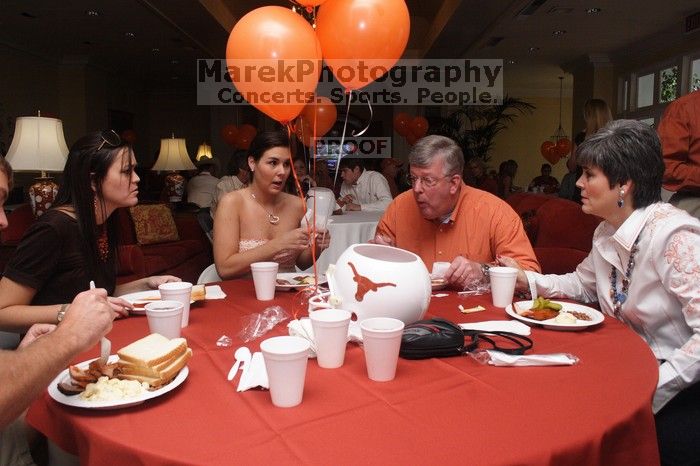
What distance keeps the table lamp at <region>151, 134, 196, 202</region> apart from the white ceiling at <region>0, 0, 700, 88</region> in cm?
157

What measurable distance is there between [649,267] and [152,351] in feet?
4.37

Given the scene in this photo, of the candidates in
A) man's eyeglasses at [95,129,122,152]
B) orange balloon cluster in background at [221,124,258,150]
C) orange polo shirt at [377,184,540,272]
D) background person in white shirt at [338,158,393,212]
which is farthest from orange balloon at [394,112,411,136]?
man's eyeglasses at [95,129,122,152]

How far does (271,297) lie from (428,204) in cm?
83

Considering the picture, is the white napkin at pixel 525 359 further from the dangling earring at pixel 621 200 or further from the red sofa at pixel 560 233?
the red sofa at pixel 560 233

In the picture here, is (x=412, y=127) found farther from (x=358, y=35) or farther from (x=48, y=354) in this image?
Answer: (x=48, y=354)

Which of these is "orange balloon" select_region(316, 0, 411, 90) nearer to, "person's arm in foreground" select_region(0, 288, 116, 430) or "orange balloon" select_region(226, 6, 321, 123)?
"orange balloon" select_region(226, 6, 321, 123)

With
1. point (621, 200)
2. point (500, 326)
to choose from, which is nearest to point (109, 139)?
point (500, 326)

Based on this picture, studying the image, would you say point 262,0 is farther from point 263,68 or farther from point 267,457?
point 267,457

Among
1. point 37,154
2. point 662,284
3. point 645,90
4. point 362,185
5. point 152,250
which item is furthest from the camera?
point 645,90

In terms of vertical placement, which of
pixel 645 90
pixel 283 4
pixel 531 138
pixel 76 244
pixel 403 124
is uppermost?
pixel 283 4

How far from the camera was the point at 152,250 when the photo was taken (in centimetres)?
514

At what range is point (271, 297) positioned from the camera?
1750mm

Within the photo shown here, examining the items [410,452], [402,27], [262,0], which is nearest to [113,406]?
[410,452]

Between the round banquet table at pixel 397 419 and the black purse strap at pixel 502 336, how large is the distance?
0.07 meters
